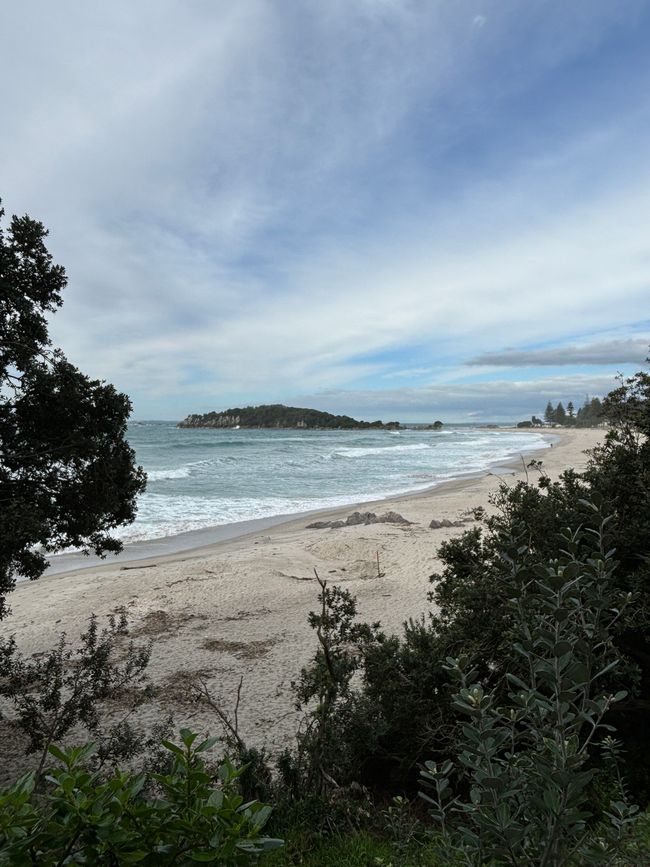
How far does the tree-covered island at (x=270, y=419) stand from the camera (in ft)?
461

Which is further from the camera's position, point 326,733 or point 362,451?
point 362,451

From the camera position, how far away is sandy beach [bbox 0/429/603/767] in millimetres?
6770

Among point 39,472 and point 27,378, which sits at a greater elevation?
point 27,378

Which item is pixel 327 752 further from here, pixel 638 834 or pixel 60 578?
pixel 60 578

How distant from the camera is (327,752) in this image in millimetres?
4141

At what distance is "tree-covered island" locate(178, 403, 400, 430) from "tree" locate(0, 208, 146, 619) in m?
134

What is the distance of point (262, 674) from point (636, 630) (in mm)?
5190

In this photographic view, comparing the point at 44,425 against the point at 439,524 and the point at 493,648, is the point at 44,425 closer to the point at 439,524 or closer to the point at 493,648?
the point at 493,648

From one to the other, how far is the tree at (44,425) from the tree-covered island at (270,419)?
13437cm

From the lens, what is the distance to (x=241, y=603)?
10.9 meters

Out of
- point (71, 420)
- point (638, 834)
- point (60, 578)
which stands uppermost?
point (71, 420)

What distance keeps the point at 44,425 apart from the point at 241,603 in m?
6.85

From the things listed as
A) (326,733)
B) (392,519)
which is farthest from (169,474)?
(326,733)

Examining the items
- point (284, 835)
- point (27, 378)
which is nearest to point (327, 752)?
point (284, 835)
